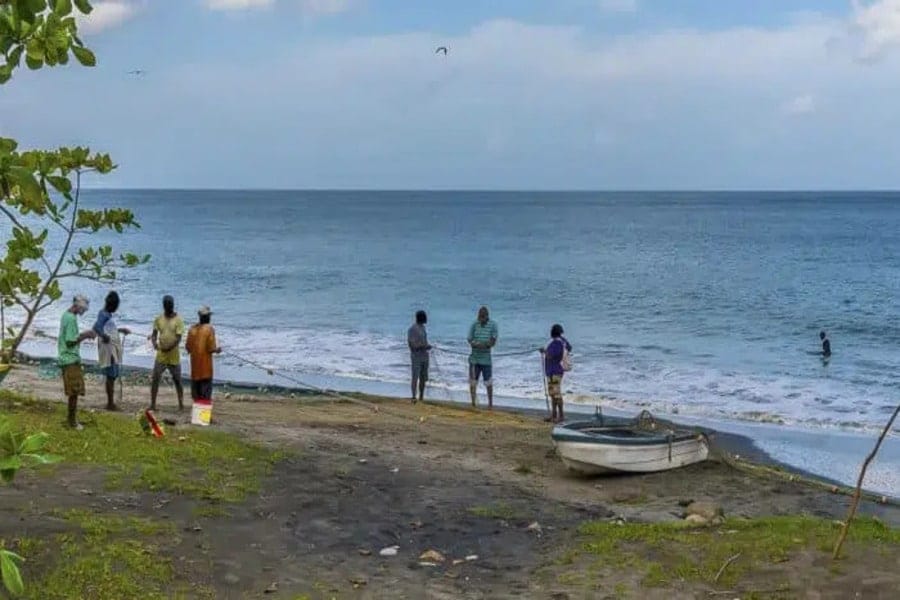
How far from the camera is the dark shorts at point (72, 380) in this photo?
12.4 m

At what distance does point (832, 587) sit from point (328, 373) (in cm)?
1974

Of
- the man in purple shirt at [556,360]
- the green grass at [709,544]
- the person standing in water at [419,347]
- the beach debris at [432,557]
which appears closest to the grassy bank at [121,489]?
the beach debris at [432,557]

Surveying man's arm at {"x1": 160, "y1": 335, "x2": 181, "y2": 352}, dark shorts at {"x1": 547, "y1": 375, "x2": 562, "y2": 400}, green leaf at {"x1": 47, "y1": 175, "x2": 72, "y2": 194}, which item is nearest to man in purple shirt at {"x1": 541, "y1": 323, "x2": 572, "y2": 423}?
dark shorts at {"x1": 547, "y1": 375, "x2": 562, "y2": 400}

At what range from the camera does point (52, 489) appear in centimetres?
1000

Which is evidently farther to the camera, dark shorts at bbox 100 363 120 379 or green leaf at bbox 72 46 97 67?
dark shorts at bbox 100 363 120 379

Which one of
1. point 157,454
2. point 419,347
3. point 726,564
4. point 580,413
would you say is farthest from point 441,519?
point 580,413

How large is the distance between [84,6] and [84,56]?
22cm

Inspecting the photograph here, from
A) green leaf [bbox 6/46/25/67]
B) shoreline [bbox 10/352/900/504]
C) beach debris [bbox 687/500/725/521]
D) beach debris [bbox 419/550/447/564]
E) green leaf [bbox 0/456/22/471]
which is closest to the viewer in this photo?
green leaf [bbox 0/456/22/471]

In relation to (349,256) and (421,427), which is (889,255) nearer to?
(349,256)

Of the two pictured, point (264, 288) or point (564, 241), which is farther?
point (564, 241)

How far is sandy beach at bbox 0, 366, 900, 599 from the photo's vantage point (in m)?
8.57

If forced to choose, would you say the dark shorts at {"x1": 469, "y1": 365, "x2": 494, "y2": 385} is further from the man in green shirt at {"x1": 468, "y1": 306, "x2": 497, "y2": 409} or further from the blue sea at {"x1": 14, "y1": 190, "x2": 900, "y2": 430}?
the blue sea at {"x1": 14, "y1": 190, "x2": 900, "y2": 430}

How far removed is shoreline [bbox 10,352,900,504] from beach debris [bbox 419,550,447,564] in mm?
7363

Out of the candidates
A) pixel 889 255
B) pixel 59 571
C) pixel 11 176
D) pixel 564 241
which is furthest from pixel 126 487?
pixel 564 241
